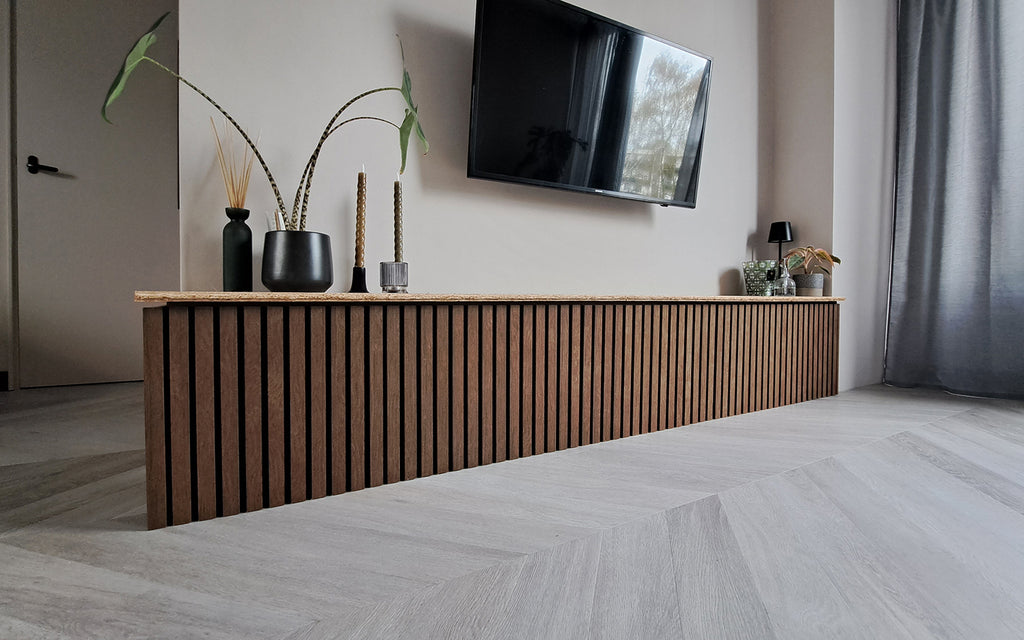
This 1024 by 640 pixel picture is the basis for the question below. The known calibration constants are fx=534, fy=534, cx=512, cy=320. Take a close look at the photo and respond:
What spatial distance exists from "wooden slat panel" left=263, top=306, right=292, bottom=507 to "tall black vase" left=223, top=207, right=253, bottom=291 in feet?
0.87

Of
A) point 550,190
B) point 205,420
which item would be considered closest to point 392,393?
point 205,420

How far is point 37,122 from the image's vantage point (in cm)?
257

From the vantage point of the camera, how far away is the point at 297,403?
1172 millimetres

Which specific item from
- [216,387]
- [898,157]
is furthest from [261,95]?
[898,157]

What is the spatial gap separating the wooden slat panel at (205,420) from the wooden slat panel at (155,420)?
58 millimetres

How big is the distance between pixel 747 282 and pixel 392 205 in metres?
1.70

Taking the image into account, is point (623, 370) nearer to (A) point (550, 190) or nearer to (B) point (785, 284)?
(A) point (550, 190)

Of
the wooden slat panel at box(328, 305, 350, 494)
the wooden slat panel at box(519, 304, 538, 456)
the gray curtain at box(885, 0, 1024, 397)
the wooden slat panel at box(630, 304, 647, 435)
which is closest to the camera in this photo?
the wooden slat panel at box(328, 305, 350, 494)

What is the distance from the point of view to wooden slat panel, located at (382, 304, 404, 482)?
4.23ft

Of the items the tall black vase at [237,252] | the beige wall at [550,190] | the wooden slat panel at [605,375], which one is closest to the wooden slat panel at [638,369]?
the wooden slat panel at [605,375]

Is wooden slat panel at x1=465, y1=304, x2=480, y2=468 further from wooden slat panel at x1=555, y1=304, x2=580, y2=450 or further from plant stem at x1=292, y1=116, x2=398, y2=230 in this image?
plant stem at x1=292, y1=116, x2=398, y2=230

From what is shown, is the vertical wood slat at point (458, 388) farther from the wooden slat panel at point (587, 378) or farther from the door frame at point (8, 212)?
the door frame at point (8, 212)

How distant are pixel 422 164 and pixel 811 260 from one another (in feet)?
6.46

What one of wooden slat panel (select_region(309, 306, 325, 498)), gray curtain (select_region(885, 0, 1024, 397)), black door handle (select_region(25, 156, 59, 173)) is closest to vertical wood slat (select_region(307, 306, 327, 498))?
wooden slat panel (select_region(309, 306, 325, 498))
